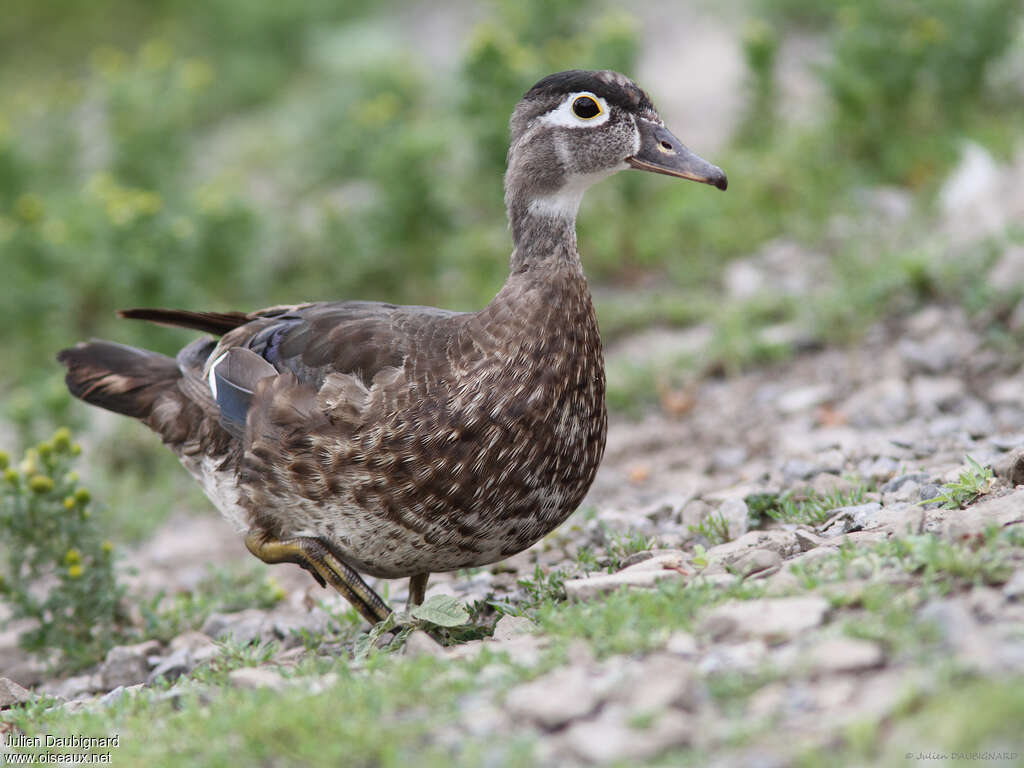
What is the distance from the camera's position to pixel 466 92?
713 centimetres

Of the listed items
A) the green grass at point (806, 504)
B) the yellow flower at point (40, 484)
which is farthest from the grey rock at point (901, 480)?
the yellow flower at point (40, 484)

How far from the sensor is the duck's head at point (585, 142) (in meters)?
3.88

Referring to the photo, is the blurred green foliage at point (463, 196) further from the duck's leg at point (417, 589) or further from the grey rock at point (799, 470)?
the duck's leg at point (417, 589)

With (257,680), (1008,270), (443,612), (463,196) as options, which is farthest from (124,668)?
(463,196)

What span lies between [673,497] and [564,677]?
211cm

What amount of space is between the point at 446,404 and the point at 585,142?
3.38 ft

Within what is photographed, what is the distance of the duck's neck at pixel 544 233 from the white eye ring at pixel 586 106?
253mm

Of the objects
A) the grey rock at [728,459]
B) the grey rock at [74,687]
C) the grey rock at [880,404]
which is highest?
the grey rock at [880,404]

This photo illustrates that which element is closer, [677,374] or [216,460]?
[216,460]

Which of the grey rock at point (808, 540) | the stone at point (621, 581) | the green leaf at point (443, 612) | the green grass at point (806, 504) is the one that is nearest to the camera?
the stone at point (621, 581)

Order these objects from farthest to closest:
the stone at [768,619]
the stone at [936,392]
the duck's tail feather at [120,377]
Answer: the stone at [936,392] < the duck's tail feather at [120,377] < the stone at [768,619]

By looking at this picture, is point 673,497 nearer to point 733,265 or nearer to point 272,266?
point 733,265

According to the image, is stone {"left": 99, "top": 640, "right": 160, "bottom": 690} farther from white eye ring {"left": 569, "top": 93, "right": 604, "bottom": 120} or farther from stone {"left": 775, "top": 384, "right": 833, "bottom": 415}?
stone {"left": 775, "top": 384, "right": 833, "bottom": 415}

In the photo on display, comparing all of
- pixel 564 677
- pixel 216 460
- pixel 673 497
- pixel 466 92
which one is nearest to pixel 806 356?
pixel 673 497
